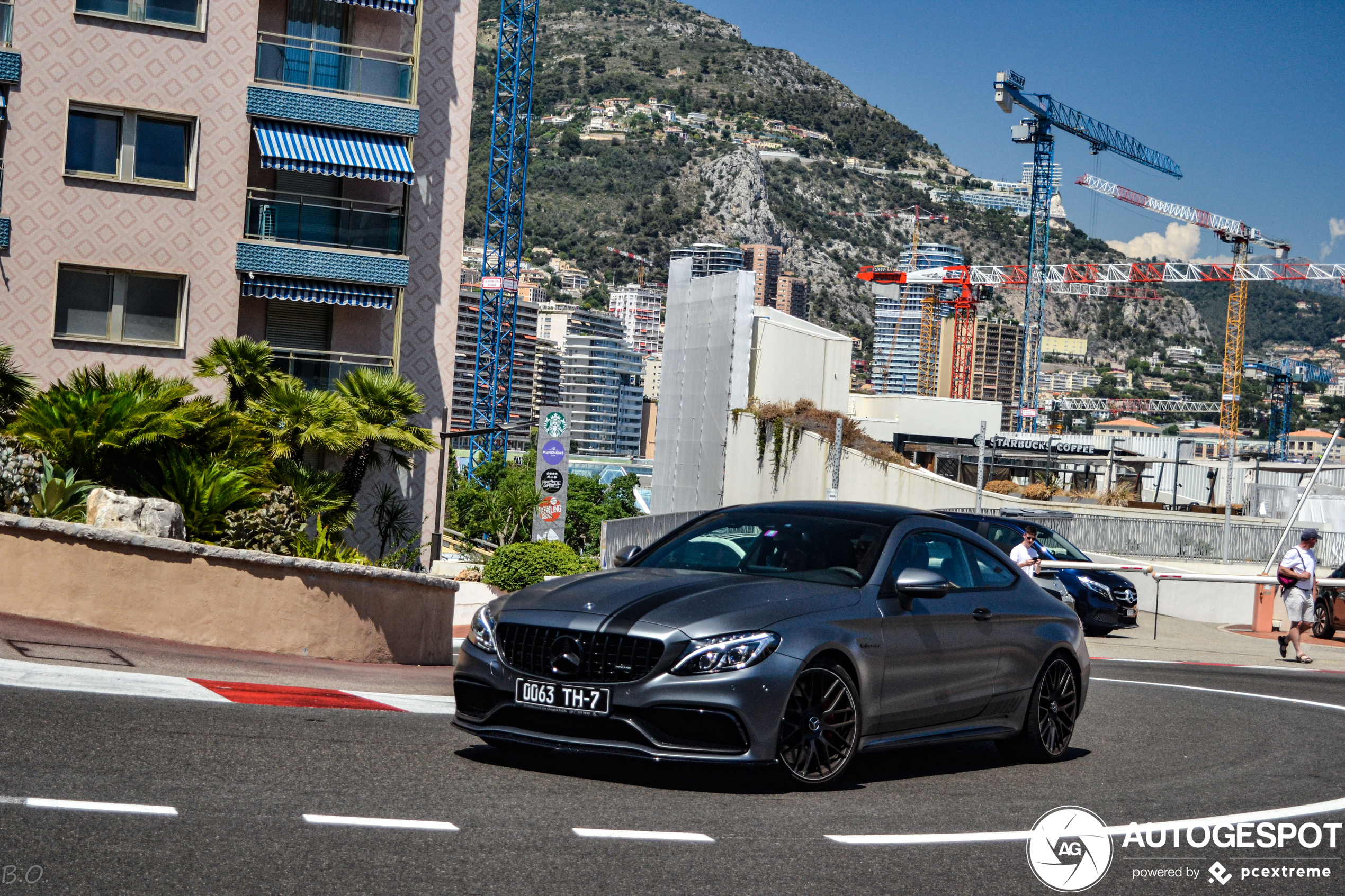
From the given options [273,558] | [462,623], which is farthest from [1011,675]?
[462,623]

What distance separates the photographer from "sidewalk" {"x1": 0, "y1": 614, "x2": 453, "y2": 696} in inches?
361

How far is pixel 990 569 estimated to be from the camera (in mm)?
8734

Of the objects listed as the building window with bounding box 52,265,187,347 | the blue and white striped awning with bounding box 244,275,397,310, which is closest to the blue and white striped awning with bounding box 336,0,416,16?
the blue and white striped awning with bounding box 244,275,397,310

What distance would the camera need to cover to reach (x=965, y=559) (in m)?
8.55

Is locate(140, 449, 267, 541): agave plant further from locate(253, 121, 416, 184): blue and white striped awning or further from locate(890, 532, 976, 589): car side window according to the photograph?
locate(253, 121, 416, 184): blue and white striped awning

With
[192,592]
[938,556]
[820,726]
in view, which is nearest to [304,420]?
[192,592]

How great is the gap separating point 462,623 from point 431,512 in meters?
8.52

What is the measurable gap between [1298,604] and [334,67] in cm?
2075

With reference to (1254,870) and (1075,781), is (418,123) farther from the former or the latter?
(1254,870)

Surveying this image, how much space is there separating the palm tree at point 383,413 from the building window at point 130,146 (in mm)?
6498

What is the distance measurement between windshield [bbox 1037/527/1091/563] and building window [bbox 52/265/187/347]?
1676 cm

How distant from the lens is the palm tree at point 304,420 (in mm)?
21938

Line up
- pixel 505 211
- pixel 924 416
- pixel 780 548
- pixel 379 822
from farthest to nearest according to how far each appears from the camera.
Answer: pixel 505 211 < pixel 924 416 < pixel 780 548 < pixel 379 822

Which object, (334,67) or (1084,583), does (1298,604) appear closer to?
(1084,583)
